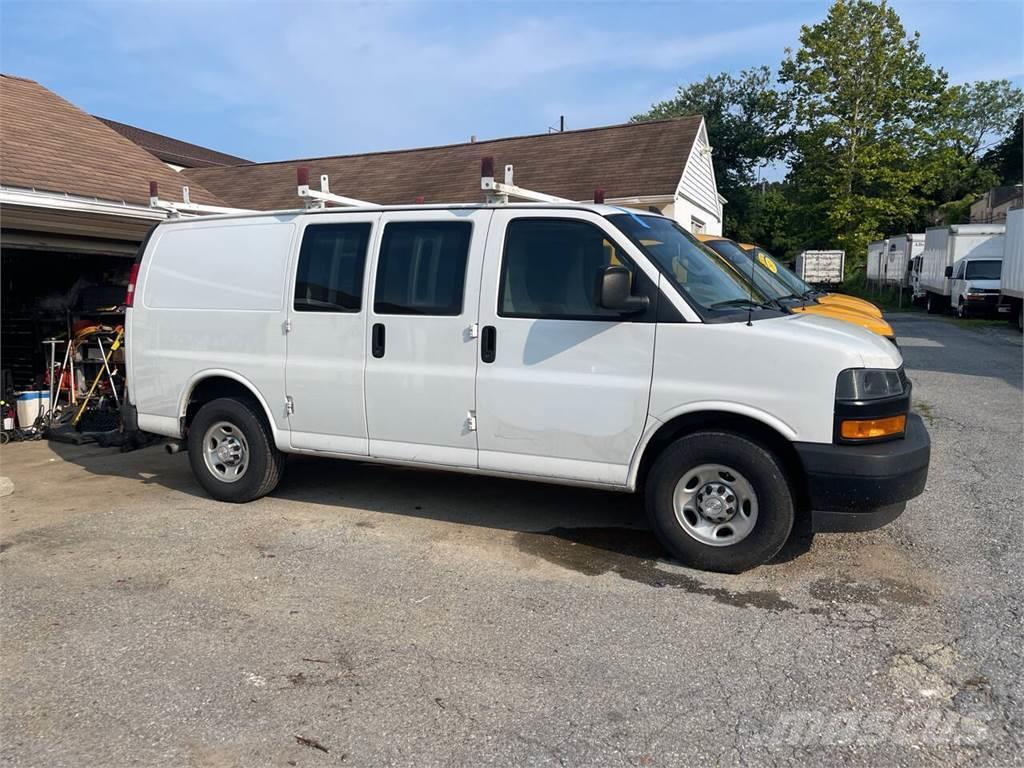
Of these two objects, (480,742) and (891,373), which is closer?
(480,742)

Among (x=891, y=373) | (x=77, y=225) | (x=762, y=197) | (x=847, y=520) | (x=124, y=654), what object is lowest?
(x=124, y=654)

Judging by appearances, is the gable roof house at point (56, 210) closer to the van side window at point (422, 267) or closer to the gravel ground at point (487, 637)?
the gravel ground at point (487, 637)

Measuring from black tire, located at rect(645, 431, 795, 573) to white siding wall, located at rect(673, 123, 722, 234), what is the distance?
13.8 metres

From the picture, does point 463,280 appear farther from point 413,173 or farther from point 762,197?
point 762,197

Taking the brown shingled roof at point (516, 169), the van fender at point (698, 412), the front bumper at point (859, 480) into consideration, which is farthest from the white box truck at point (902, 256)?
the van fender at point (698, 412)

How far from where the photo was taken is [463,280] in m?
5.11

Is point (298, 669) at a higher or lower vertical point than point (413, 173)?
lower

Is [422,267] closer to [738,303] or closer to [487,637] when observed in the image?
[738,303]

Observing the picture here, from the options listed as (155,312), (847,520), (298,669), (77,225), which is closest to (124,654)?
(298,669)

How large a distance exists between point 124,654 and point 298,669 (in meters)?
0.88

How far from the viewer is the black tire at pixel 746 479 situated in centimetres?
441

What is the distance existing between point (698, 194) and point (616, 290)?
17.2 meters

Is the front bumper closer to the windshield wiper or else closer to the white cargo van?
the windshield wiper

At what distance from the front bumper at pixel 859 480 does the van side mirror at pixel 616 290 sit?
1213 mm
